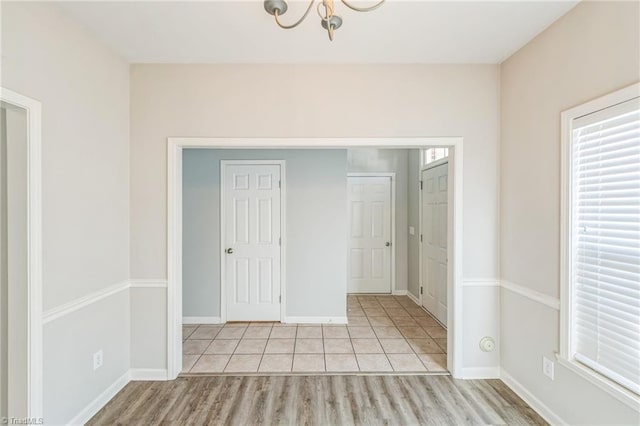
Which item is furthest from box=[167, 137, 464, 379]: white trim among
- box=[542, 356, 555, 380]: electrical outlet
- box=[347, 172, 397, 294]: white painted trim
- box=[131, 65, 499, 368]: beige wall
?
box=[347, 172, 397, 294]: white painted trim

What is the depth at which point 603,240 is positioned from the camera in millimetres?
1699

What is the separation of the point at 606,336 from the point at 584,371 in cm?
25

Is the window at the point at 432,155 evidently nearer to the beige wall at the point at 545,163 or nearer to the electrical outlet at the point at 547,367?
the beige wall at the point at 545,163

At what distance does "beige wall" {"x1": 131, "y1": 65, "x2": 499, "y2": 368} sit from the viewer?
2535 millimetres

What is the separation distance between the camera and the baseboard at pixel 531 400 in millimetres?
1989

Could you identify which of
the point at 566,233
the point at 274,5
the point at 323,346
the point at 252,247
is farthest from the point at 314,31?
the point at 323,346

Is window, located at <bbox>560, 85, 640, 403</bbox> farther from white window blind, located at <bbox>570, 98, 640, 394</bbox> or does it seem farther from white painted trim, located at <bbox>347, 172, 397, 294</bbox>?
white painted trim, located at <bbox>347, 172, 397, 294</bbox>

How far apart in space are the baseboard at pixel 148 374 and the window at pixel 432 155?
12.5 feet

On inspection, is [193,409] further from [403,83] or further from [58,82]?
[403,83]

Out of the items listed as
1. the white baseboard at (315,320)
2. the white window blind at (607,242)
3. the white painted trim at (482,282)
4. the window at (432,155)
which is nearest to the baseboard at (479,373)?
the white painted trim at (482,282)

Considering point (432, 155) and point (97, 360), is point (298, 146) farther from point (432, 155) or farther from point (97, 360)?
point (432, 155)

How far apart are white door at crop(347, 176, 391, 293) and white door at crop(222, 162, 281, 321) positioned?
5.42ft

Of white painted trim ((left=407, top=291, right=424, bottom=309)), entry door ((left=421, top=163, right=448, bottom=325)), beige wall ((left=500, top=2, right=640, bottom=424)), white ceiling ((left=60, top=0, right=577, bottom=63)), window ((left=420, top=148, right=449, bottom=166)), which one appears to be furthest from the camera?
white painted trim ((left=407, top=291, right=424, bottom=309))

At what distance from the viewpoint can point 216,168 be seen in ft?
12.5
